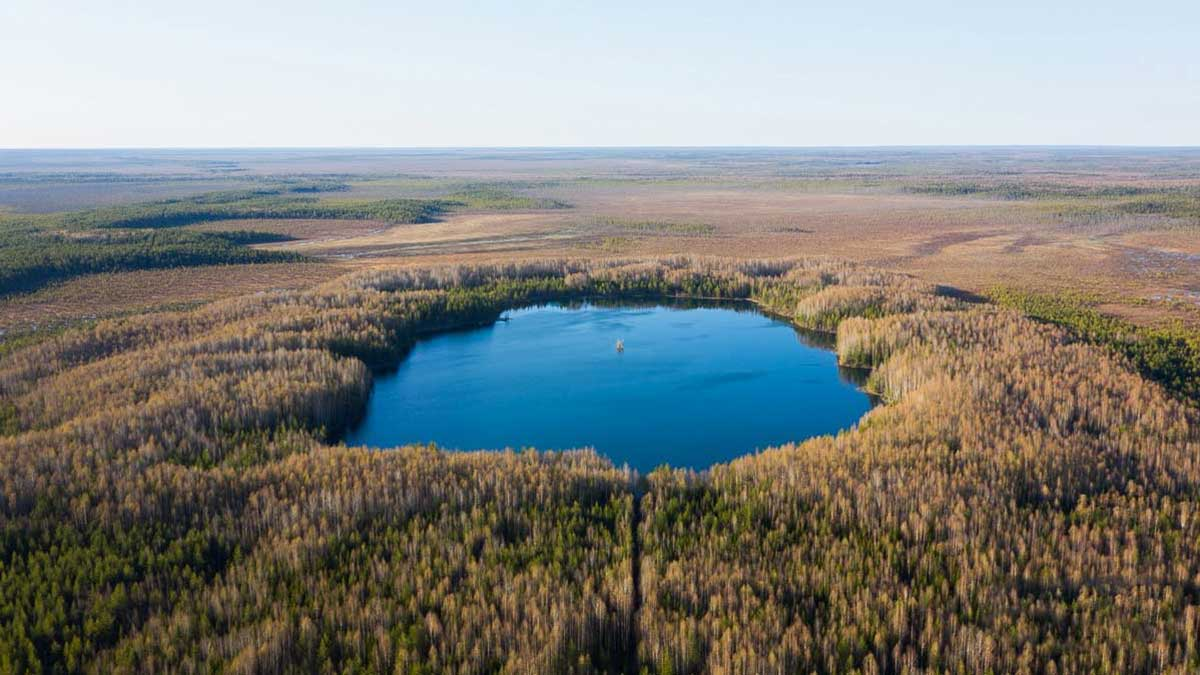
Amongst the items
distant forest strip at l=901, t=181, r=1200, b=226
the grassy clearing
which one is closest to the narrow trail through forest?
the grassy clearing

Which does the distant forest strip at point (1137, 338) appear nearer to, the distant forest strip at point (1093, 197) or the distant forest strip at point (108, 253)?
the distant forest strip at point (108, 253)

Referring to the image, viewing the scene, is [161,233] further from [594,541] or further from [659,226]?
[594,541]

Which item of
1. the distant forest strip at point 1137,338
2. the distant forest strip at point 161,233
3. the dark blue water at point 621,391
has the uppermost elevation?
the distant forest strip at point 161,233

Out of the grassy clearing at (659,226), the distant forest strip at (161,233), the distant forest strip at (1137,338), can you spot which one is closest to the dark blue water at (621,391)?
the distant forest strip at (1137,338)

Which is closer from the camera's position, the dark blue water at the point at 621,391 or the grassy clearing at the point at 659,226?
the dark blue water at the point at 621,391

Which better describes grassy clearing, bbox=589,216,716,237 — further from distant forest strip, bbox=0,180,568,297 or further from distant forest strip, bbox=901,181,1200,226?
distant forest strip, bbox=901,181,1200,226

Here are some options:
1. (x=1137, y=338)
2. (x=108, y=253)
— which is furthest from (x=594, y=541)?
(x=108, y=253)

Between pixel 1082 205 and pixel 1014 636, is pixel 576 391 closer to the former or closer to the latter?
pixel 1014 636
